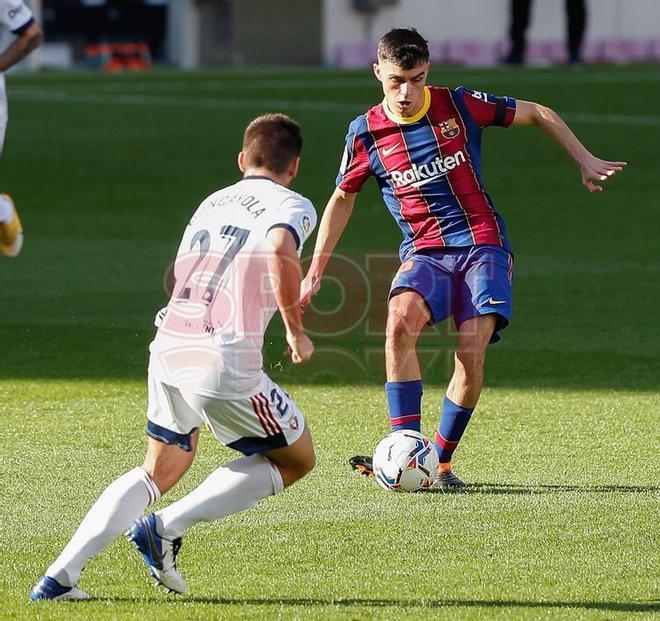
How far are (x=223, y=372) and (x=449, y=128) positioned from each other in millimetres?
2481

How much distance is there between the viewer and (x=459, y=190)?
24.1 feet

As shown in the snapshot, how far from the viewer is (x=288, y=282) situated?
5.22m

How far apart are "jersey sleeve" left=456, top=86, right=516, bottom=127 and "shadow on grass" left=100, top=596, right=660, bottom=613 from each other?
2.69 meters

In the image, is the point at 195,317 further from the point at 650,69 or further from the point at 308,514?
the point at 650,69

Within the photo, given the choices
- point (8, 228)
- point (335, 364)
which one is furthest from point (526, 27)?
point (8, 228)

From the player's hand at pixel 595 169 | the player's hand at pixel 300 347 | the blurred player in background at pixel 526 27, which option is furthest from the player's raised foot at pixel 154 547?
the blurred player in background at pixel 526 27

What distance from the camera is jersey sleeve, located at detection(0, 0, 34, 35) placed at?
7988 millimetres

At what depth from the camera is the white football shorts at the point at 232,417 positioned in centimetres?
535

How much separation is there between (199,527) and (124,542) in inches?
13.0

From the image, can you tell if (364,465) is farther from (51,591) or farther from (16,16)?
(16,16)

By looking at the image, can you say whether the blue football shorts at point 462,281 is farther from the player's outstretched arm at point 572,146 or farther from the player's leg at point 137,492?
the player's leg at point 137,492

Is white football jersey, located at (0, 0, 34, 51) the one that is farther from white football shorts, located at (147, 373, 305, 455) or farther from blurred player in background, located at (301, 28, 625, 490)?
white football shorts, located at (147, 373, 305, 455)

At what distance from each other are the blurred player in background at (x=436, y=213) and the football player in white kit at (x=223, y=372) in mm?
1573

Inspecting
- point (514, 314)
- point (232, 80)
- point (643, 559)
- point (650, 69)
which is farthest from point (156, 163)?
point (650, 69)
